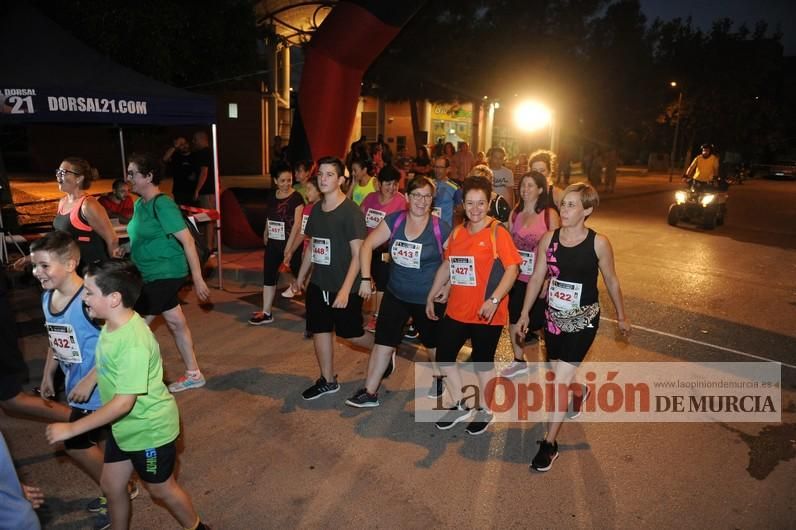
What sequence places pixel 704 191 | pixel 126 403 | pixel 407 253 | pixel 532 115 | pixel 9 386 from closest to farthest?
1. pixel 126 403
2. pixel 9 386
3. pixel 407 253
4. pixel 704 191
5. pixel 532 115

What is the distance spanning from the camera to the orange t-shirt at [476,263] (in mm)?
4125

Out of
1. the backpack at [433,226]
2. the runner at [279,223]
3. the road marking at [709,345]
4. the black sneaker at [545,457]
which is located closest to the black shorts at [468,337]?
the backpack at [433,226]

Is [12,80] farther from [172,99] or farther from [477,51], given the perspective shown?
[477,51]

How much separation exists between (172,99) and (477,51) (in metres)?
16.7

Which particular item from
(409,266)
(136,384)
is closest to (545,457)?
(409,266)

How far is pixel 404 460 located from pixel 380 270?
2.57m

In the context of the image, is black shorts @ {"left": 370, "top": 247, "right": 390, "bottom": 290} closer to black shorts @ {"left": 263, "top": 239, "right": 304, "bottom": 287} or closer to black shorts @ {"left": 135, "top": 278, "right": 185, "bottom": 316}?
black shorts @ {"left": 263, "top": 239, "right": 304, "bottom": 287}

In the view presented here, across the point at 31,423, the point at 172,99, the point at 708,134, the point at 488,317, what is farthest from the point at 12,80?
the point at 708,134

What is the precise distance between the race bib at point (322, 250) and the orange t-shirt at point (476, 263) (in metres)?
1.00

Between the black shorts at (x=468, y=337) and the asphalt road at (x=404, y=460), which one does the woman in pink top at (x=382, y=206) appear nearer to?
the asphalt road at (x=404, y=460)

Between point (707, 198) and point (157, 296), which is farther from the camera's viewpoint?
point (707, 198)

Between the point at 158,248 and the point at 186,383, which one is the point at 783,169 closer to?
the point at 186,383

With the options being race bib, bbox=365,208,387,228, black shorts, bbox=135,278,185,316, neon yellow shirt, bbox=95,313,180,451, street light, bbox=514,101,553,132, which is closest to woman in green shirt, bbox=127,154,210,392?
black shorts, bbox=135,278,185,316

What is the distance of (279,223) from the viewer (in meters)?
6.43
